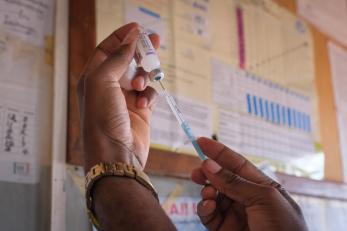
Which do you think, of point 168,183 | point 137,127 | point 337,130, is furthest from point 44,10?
point 337,130

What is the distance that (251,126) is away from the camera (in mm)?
1283

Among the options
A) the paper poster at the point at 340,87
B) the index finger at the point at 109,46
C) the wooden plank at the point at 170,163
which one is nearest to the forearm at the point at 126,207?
the index finger at the point at 109,46

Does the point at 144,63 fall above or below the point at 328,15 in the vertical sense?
below

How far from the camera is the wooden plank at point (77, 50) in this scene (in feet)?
2.79

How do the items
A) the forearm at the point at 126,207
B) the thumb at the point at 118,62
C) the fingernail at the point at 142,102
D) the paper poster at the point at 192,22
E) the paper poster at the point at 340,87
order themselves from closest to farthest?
the forearm at the point at 126,207
the thumb at the point at 118,62
the fingernail at the point at 142,102
the paper poster at the point at 192,22
the paper poster at the point at 340,87

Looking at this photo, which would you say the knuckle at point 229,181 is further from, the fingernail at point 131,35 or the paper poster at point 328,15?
the paper poster at point 328,15

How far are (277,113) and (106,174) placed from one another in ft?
2.94

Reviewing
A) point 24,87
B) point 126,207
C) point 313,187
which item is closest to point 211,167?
point 126,207

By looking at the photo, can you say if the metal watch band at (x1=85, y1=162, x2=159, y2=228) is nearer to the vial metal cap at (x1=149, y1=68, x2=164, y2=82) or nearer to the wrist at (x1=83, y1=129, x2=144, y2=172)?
the wrist at (x1=83, y1=129, x2=144, y2=172)

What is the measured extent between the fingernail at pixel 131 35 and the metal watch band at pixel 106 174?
21 centimetres

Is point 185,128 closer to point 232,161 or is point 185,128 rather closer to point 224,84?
point 232,161

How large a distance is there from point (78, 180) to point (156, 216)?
312 mm

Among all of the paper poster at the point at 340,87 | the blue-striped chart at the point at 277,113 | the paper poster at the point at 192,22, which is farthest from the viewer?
the paper poster at the point at 340,87

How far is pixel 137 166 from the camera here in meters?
0.68
